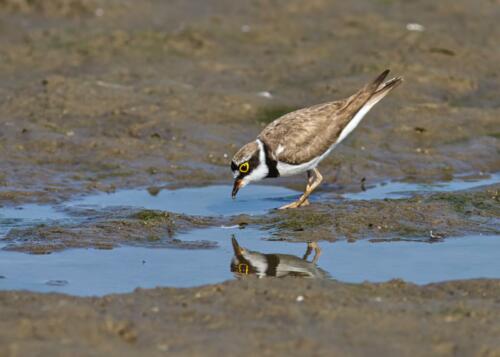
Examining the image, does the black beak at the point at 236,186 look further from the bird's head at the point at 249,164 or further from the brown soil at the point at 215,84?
the brown soil at the point at 215,84

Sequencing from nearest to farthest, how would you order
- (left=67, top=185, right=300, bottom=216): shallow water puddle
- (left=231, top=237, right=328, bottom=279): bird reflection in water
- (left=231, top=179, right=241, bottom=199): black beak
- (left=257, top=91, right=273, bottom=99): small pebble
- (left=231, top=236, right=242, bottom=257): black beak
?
1. (left=231, top=237, right=328, bottom=279): bird reflection in water
2. (left=231, top=236, right=242, bottom=257): black beak
3. (left=231, top=179, right=241, bottom=199): black beak
4. (left=67, top=185, right=300, bottom=216): shallow water puddle
5. (left=257, top=91, right=273, bottom=99): small pebble

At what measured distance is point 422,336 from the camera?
7.38 metres

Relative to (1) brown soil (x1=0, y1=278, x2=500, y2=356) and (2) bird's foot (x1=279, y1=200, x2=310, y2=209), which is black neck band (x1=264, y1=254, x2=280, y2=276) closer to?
(1) brown soil (x1=0, y1=278, x2=500, y2=356)

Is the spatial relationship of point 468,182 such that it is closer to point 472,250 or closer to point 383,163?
→ point 383,163

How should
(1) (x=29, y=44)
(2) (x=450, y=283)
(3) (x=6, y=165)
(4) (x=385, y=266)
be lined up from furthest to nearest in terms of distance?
(1) (x=29, y=44)
(3) (x=6, y=165)
(4) (x=385, y=266)
(2) (x=450, y=283)

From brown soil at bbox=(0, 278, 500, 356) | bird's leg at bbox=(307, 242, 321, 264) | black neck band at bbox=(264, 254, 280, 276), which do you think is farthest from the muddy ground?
black neck band at bbox=(264, 254, 280, 276)

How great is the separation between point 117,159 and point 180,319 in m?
6.17

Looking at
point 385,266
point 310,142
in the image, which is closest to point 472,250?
point 385,266

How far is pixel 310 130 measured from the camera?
39.6 feet

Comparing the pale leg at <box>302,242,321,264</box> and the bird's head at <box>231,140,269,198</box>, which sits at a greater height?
the bird's head at <box>231,140,269,198</box>

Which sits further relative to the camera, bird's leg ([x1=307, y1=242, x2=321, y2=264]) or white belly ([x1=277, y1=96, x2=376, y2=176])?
white belly ([x1=277, y1=96, x2=376, y2=176])

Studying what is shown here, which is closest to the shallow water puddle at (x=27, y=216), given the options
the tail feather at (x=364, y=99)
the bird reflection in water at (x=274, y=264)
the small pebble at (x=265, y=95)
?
the bird reflection in water at (x=274, y=264)

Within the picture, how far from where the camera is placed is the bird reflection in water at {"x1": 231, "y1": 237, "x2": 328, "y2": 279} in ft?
31.0

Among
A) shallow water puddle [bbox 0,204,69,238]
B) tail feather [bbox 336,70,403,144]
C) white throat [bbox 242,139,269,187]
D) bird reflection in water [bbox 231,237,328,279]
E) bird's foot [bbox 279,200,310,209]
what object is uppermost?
tail feather [bbox 336,70,403,144]
